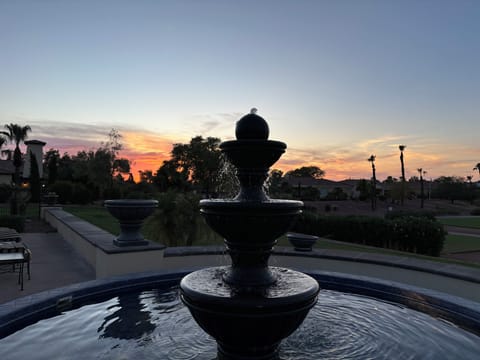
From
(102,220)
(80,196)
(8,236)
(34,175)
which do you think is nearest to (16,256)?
(8,236)

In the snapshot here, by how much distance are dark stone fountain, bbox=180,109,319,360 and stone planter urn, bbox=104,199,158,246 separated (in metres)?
4.29

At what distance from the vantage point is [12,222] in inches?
560

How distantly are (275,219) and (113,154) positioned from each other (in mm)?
52571

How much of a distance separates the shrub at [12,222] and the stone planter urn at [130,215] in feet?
33.1

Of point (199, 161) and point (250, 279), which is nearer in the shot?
point (250, 279)

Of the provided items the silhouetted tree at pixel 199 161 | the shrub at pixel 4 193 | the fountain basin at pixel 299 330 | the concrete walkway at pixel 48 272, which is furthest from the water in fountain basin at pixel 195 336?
the silhouetted tree at pixel 199 161

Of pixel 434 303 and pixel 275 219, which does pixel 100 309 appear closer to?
pixel 275 219

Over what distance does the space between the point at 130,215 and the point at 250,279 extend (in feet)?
16.0

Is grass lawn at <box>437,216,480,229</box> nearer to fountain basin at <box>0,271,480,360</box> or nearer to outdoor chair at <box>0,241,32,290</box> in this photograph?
fountain basin at <box>0,271,480,360</box>

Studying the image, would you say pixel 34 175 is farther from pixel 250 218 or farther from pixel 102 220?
pixel 250 218

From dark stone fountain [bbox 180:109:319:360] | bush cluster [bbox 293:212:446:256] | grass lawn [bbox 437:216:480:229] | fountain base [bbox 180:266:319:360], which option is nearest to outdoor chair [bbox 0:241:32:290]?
dark stone fountain [bbox 180:109:319:360]

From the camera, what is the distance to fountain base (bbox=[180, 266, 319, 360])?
95.2 inches

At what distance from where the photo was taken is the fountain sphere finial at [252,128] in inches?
112

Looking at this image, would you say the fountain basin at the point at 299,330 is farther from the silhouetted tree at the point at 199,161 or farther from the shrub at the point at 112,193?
the silhouetted tree at the point at 199,161
